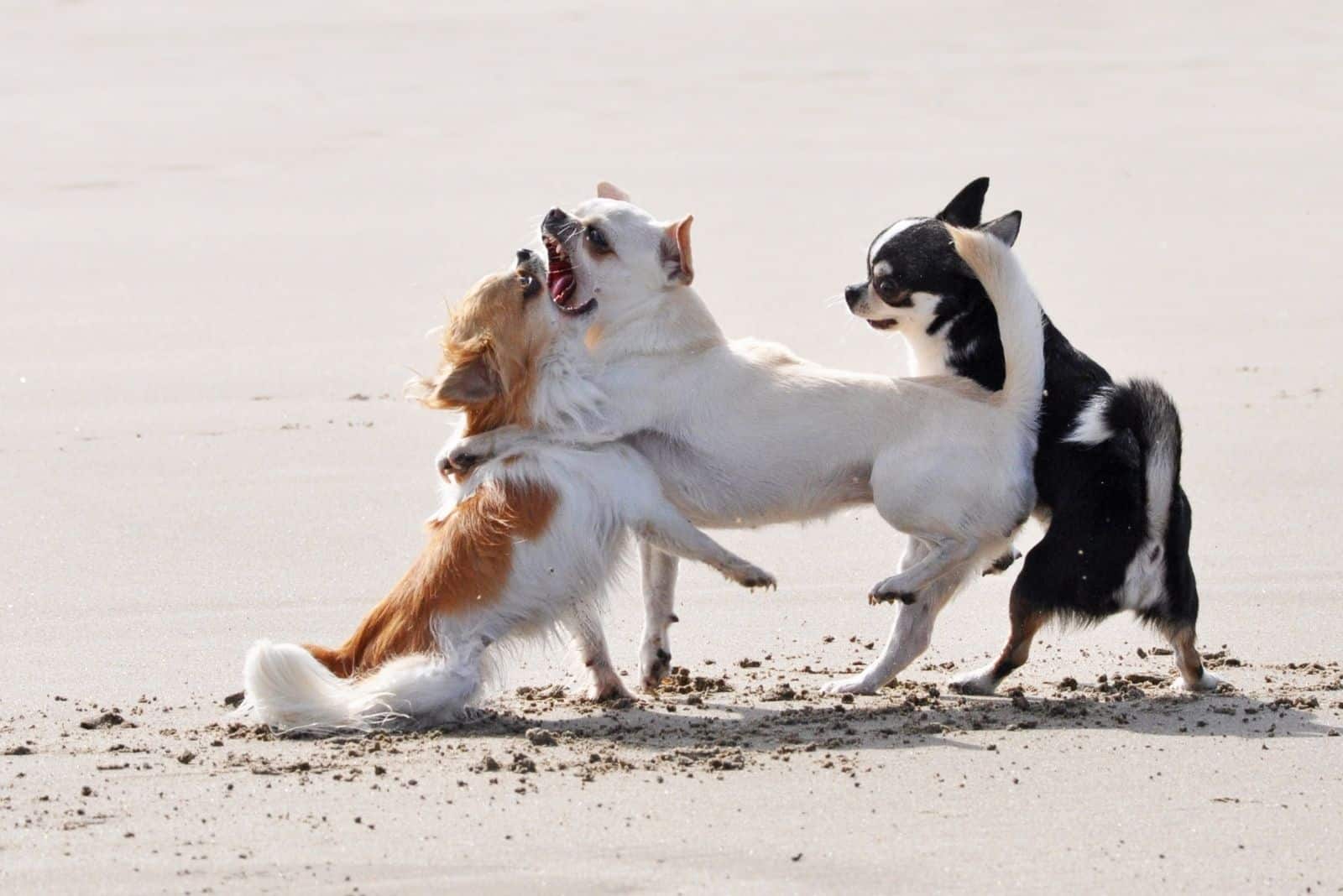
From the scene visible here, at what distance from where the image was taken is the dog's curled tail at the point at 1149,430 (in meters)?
6.10

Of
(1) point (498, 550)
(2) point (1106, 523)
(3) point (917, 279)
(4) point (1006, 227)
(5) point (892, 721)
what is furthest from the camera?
(4) point (1006, 227)

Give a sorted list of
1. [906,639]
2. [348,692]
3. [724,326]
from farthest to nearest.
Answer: [724,326] → [906,639] → [348,692]

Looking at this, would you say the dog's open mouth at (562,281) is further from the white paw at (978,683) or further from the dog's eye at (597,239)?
the white paw at (978,683)

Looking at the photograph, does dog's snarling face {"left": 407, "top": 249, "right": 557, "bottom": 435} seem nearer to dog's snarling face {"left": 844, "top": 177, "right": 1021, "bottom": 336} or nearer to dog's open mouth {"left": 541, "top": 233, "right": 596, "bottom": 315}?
dog's open mouth {"left": 541, "top": 233, "right": 596, "bottom": 315}

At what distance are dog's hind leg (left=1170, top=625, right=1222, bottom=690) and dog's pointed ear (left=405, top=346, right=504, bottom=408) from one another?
2074mm

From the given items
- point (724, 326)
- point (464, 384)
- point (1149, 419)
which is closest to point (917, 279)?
point (1149, 419)

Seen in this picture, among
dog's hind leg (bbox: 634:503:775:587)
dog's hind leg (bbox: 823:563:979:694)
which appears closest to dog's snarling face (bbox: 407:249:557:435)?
dog's hind leg (bbox: 634:503:775:587)

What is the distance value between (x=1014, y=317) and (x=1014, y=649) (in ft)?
3.15

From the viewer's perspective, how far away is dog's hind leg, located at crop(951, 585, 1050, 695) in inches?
240

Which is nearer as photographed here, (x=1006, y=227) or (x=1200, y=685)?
(x=1200, y=685)

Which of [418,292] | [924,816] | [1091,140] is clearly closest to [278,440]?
[418,292]

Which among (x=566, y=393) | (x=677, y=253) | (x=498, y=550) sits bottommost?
(x=498, y=550)

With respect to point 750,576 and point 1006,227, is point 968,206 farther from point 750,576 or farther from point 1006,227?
point 750,576

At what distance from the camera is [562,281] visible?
6539 mm
